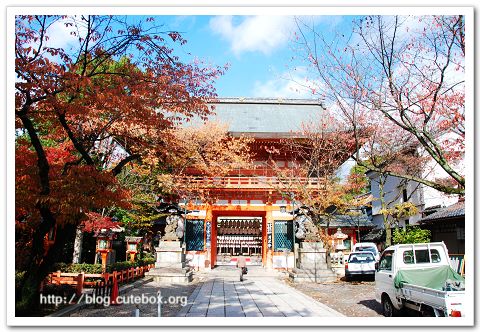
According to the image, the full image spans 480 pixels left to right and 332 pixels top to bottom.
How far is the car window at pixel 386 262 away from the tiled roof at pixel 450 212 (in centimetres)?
689

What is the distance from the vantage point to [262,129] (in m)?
19.6

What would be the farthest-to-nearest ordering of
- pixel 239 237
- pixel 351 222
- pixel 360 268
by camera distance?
1. pixel 239 237
2. pixel 351 222
3. pixel 360 268

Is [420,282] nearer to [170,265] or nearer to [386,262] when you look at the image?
[386,262]

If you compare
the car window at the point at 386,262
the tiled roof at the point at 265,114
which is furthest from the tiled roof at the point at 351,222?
the car window at the point at 386,262

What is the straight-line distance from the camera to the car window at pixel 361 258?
553 inches

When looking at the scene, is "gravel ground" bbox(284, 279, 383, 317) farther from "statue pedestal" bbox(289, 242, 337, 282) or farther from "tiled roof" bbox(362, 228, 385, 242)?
"tiled roof" bbox(362, 228, 385, 242)

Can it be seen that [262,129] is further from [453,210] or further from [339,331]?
[339,331]

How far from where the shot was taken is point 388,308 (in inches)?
289

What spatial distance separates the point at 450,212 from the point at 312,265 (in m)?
5.68

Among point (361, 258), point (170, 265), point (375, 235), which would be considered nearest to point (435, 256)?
point (361, 258)

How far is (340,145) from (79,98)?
9.41m

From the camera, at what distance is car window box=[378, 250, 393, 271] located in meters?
7.56

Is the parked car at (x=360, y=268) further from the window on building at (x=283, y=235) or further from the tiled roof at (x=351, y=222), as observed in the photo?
the tiled roof at (x=351, y=222)

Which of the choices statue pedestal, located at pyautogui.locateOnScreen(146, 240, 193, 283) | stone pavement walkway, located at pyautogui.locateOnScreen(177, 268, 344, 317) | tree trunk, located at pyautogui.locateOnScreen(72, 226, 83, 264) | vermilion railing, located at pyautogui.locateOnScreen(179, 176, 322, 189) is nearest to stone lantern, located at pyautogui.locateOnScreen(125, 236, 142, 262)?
statue pedestal, located at pyautogui.locateOnScreen(146, 240, 193, 283)
